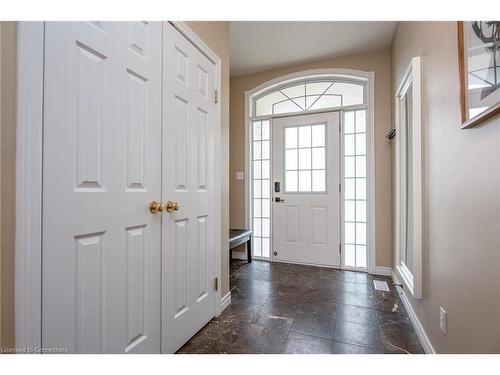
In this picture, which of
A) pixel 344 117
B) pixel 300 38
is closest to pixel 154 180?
pixel 300 38

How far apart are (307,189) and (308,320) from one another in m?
1.75

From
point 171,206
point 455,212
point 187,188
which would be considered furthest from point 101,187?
point 455,212

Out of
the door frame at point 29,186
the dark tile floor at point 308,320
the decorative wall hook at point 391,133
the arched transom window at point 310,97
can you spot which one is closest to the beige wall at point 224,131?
the dark tile floor at point 308,320

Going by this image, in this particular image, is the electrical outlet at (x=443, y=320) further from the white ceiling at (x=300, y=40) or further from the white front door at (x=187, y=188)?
the white ceiling at (x=300, y=40)

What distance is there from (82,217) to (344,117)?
9.80ft

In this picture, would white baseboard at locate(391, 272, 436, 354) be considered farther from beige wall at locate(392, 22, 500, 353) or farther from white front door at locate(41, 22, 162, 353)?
white front door at locate(41, 22, 162, 353)

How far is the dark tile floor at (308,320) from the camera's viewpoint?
5.03ft

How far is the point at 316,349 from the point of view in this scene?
150cm

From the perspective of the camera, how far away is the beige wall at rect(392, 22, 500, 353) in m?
0.87

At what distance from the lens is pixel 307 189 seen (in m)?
3.27

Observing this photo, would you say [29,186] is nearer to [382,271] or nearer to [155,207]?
[155,207]

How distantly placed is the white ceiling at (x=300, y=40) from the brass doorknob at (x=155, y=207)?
2063 millimetres

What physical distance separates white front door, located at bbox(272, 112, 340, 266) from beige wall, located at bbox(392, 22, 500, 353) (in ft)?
4.69

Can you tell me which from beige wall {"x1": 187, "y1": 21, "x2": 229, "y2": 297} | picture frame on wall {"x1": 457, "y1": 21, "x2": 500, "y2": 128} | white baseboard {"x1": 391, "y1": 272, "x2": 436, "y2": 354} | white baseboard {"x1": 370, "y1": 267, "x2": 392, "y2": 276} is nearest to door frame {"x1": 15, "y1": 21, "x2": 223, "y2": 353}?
beige wall {"x1": 187, "y1": 21, "x2": 229, "y2": 297}
